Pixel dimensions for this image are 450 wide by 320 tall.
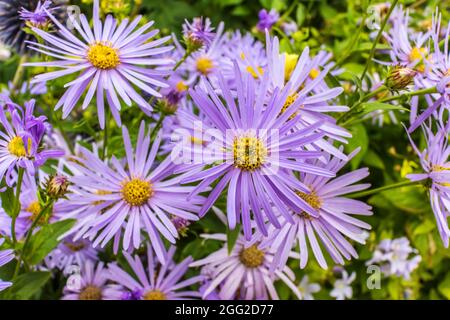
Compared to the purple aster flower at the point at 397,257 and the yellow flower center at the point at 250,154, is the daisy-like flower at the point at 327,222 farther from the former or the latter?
the purple aster flower at the point at 397,257

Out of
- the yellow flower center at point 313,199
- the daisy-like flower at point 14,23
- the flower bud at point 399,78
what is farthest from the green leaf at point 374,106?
the daisy-like flower at point 14,23

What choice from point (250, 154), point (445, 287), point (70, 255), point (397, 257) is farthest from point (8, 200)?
point (445, 287)

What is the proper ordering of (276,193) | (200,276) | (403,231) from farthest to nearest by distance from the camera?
(403,231) → (200,276) → (276,193)

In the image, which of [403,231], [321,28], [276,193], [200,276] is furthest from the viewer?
[321,28]

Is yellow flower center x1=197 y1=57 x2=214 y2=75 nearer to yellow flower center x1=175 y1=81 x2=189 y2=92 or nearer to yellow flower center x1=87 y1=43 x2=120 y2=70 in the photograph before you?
yellow flower center x1=175 y1=81 x2=189 y2=92

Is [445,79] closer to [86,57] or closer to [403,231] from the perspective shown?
[86,57]

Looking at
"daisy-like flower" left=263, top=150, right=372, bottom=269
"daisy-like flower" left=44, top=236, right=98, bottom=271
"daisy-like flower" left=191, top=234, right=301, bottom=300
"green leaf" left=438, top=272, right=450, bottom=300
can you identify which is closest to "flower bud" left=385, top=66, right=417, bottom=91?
"daisy-like flower" left=263, top=150, right=372, bottom=269
